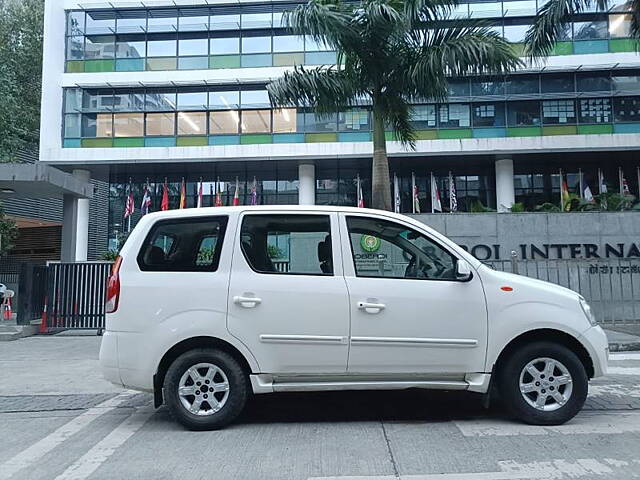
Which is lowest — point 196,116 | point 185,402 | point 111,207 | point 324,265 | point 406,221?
point 185,402

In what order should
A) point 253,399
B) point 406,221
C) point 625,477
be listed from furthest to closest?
point 253,399
point 406,221
point 625,477

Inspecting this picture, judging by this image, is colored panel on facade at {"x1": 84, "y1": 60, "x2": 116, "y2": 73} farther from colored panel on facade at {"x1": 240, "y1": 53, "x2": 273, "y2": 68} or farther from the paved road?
the paved road

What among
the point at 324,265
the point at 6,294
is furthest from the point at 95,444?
the point at 6,294

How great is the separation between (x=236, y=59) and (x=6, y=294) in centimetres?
1714

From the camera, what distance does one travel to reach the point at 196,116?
2945 cm

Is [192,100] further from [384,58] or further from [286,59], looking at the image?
[384,58]

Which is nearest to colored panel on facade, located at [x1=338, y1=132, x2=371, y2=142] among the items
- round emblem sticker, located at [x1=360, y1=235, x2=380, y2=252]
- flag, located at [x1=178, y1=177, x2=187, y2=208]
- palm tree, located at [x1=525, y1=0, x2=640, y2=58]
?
flag, located at [x1=178, y1=177, x2=187, y2=208]

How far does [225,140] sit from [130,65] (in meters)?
6.44

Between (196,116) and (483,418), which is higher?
(196,116)

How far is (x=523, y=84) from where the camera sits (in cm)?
2845

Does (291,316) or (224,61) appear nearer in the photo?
(291,316)

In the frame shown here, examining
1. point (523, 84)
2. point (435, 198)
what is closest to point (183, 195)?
point (435, 198)

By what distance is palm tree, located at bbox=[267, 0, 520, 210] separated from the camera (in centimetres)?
1201

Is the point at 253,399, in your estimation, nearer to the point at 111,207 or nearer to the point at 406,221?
the point at 406,221
